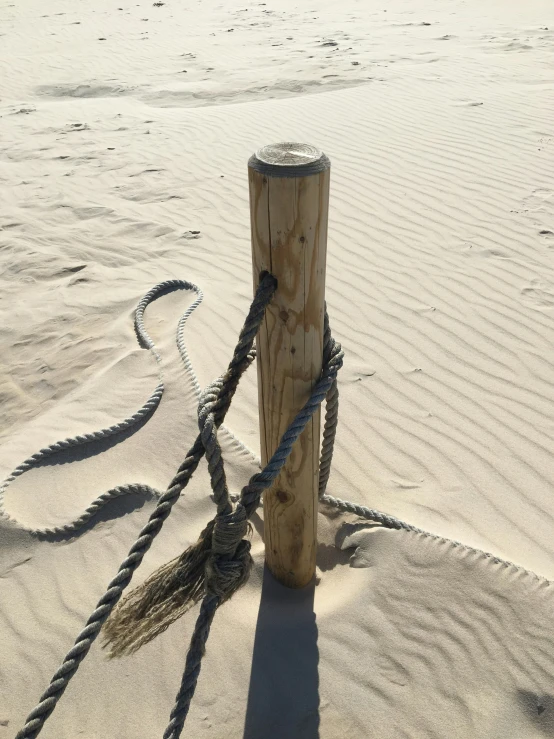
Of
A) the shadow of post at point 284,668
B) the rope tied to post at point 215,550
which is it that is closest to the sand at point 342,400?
the shadow of post at point 284,668

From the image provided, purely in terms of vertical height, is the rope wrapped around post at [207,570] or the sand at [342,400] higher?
the rope wrapped around post at [207,570]

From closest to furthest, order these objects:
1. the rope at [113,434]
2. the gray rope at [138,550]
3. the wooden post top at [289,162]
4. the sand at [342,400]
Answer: the wooden post top at [289,162]
the gray rope at [138,550]
the sand at [342,400]
the rope at [113,434]

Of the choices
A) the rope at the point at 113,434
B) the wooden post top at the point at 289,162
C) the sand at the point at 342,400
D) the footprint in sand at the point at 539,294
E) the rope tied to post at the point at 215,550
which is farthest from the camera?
the footprint in sand at the point at 539,294

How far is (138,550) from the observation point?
172 centimetres

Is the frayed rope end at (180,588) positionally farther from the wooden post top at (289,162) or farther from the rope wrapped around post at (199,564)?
the wooden post top at (289,162)

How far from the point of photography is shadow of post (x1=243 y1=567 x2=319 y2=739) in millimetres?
2096

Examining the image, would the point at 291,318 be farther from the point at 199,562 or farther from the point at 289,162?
the point at 199,562

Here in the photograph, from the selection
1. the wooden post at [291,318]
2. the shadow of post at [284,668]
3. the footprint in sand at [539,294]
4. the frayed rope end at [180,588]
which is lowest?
the shadow of post at [284,668]

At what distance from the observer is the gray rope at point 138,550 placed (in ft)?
5.37

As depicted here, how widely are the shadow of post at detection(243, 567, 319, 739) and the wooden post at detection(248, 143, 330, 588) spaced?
0.15 meters

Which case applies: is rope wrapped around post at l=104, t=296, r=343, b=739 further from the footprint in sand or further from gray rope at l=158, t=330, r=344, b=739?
the footprint in sand

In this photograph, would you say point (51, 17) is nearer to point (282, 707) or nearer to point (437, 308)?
point (437, 308)

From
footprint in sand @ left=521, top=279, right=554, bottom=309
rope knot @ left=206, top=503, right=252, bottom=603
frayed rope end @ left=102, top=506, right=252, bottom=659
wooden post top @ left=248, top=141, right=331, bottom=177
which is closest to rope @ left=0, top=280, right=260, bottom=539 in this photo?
frayed rope end @ left=102, top=506, right=252, bottom=659

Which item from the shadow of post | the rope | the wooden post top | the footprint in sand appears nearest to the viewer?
the wooden post top
